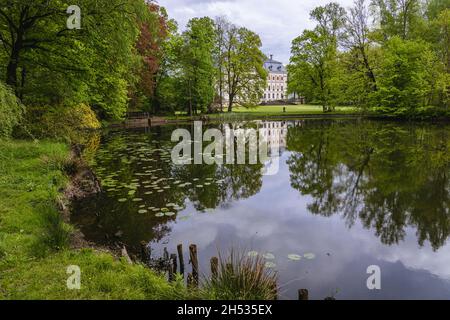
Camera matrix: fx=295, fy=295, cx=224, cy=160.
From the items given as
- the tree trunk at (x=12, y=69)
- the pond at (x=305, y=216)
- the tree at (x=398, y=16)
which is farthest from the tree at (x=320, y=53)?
the tree trunk at (x=12, y=69)

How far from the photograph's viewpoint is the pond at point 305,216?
5078 millimetres

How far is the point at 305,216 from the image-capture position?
768 cm

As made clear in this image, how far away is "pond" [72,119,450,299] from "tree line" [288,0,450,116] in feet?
61.6

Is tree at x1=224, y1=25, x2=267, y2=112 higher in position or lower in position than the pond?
higher

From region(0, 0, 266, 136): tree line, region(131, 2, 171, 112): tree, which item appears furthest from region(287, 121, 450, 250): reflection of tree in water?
region(131, 2, 171, 112): tree

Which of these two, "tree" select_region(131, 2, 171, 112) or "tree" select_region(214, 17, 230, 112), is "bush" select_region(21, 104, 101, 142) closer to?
"tree" select_region(131, 2, 171, 112)

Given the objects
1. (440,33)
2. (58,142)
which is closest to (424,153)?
(58,142)

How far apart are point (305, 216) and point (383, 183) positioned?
4138 mm

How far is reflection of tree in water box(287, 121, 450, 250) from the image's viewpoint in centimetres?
707

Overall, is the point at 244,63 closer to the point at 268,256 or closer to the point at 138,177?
the point at 138,177

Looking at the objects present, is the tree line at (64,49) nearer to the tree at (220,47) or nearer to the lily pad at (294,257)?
the lily pad at (294,257)

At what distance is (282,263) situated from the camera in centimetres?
531

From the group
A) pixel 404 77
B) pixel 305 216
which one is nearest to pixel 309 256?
pixel 305 216
